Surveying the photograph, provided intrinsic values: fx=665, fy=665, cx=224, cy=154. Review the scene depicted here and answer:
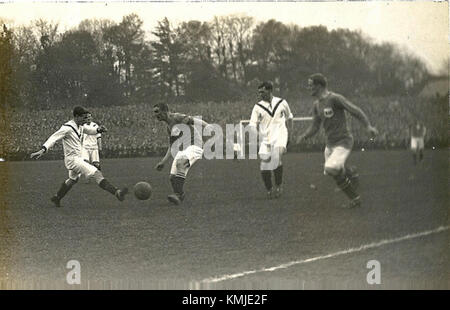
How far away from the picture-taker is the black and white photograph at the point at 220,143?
5863 millimetres

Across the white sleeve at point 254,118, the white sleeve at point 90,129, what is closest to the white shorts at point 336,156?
the white sleeve at point 254,118

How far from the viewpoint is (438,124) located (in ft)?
19.7

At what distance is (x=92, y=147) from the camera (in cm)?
643

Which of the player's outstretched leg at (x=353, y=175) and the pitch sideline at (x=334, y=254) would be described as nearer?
the pitch sideline at (x=334, y=254)

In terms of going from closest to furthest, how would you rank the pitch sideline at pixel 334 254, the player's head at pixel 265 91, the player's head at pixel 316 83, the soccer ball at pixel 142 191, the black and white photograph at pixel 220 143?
1. the pitch sideline at pixel 334 254
2. the black and white photograph at pixel 220 143
3. the player's head at pixel 316 83
4. the player's head at pixel 265 91
5. the soccer ball at pixel 142 191

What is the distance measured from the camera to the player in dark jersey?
6113 millimetres

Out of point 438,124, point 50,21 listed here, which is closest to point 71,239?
point 50,21

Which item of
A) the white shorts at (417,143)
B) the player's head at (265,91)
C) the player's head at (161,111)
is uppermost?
the player's head at (265,91)

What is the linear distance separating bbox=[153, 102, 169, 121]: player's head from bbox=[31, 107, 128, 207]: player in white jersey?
521mm

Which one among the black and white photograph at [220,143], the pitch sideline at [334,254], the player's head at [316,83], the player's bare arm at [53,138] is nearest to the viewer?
the pitch sideline at [334,254]

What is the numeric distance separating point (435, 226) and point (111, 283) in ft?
9.52

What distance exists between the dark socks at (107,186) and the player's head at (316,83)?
6.89 ft

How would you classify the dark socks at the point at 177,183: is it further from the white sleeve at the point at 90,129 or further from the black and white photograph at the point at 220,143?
the white sleeve at the point at 90,129

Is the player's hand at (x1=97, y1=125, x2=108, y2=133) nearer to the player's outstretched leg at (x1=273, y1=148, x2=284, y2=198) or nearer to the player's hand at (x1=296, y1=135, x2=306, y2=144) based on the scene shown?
the player's outstretched leg at (x1=273, y1=148, x2=284, y2=198)
